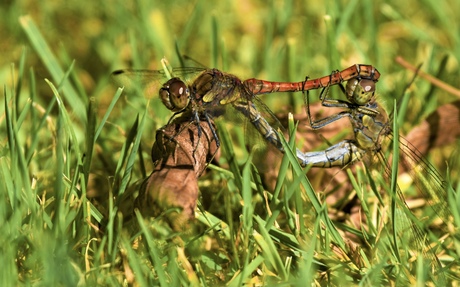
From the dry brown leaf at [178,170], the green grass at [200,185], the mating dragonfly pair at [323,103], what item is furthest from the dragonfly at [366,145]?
the dry brown leaf at [178,170]

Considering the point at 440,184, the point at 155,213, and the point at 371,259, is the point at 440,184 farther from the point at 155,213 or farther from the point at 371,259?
the point at 155,213

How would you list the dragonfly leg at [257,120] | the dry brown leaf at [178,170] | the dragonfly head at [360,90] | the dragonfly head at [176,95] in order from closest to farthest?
the dry brown leaf at [178,170] → the dragonfly head at [176,95] → the dragonfly leg at [257,120] → the dragonfly head at [360,90]

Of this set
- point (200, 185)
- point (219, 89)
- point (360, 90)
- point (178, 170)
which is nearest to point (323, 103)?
point (360, 90)

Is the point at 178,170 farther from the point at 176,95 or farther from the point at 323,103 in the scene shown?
the point at 323,103

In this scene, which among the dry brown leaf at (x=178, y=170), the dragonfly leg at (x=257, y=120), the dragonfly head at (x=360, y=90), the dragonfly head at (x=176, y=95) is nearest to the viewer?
the dry brown leaf at (x=178, y=170)

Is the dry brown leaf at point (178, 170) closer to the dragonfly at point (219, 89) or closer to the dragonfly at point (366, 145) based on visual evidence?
the dragonfly at point (219, 89)

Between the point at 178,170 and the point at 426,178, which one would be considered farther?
the point at 426,178

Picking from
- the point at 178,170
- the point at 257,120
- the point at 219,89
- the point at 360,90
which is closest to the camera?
the point at 178,170
